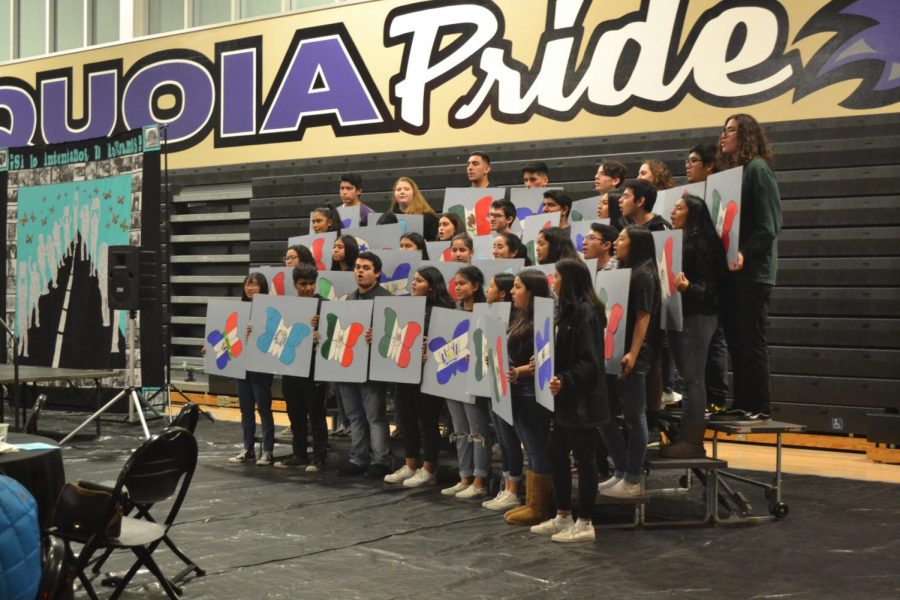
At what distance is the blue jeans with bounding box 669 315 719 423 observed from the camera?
17.5 feet

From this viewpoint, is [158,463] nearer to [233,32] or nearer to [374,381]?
[374,381]

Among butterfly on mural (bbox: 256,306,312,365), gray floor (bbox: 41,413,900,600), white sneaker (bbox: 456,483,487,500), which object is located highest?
butterfly on mural (bbox: 256,306,312,365)

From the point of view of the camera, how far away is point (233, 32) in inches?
478

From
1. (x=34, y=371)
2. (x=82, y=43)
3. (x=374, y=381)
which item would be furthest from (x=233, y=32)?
(x=374, y=381)

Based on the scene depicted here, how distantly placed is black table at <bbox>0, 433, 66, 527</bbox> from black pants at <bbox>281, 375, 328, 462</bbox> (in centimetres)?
313

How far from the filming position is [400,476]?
656 cm

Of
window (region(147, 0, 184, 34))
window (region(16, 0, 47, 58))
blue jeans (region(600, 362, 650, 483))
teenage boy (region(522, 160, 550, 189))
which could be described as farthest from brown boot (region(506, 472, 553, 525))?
window (region(16, 0, 47, 58))

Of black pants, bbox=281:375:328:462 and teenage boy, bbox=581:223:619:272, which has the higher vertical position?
teenage boy, bbox=581:223:619:272

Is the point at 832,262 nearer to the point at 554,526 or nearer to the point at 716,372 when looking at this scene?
the point at 716,372

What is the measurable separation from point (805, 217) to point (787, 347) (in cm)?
119

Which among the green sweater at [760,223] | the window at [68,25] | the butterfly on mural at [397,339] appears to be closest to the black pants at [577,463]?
the green sweater at [760,223]

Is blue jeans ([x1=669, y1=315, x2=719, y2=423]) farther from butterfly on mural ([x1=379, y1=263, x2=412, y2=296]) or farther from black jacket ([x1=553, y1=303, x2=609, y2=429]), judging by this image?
butterfly on mural ([x1=379, y1=263, x2=412, y2=296])

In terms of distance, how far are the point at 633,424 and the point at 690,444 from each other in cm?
41

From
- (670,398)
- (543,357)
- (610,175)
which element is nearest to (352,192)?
(610,175)
